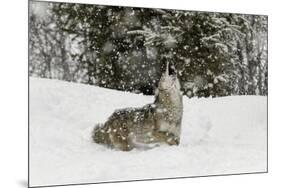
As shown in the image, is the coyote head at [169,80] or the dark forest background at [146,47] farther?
the coyote head at [169,80]

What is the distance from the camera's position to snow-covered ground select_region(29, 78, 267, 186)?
155 inches

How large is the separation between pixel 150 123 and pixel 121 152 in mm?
352

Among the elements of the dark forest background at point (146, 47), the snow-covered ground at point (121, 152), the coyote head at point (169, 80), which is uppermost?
the dark forest background at point (146, 47)

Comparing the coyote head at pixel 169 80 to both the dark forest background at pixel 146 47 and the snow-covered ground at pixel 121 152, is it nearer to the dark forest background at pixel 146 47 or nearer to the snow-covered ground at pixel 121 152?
the dark forest background at pixel 146 47

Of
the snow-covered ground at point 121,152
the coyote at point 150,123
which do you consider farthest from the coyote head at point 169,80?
the snow-covered ground at point 121,152

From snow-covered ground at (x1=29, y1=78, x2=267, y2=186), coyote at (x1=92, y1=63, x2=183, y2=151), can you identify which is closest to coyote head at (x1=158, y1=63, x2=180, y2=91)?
coyote at (x1=92, y1=63, x2=183, y2=151)

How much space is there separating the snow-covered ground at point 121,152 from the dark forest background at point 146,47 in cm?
11

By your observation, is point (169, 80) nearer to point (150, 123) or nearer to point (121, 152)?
point (150, 123)

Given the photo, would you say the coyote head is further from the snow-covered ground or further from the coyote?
the snow-covered ground

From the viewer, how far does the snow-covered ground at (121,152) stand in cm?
394

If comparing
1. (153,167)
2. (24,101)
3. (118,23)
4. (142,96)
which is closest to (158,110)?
(142,96)

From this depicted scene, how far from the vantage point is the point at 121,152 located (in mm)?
4160

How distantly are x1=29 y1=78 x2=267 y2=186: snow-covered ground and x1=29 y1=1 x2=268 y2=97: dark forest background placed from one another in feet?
0.36

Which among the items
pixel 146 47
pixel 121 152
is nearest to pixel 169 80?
pixel 146 47
